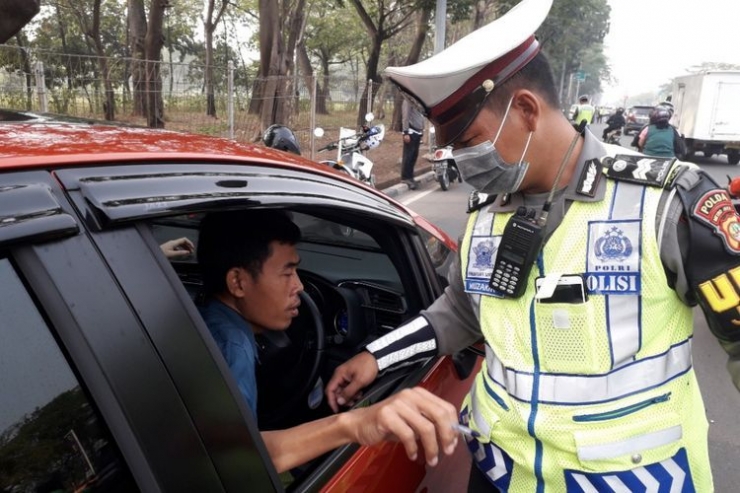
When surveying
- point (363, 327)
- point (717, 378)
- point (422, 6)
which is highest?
point (422, 6)

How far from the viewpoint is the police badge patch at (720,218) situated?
3.59 feet

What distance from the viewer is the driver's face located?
1.60m

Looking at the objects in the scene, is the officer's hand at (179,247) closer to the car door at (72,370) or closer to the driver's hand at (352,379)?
the driver's hand at (352,379)

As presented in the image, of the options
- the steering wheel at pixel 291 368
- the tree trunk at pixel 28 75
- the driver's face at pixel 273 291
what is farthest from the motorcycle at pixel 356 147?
the driver's face at pixel 273 291

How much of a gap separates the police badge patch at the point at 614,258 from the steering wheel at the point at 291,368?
1.08m

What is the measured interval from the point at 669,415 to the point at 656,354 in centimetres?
14

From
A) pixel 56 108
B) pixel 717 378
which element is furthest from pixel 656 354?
pixel 56 108

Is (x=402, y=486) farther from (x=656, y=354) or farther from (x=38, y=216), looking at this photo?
(x=38, y=216)

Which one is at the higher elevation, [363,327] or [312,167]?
[312,167]

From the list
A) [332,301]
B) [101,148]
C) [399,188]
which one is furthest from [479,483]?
[399,188]

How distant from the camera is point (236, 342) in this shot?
144cm

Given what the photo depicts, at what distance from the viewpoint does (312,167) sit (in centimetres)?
159

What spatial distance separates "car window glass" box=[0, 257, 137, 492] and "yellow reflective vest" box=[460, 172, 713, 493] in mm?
809

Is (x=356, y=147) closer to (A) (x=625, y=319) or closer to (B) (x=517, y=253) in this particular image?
(B) (x=517, y=253)
